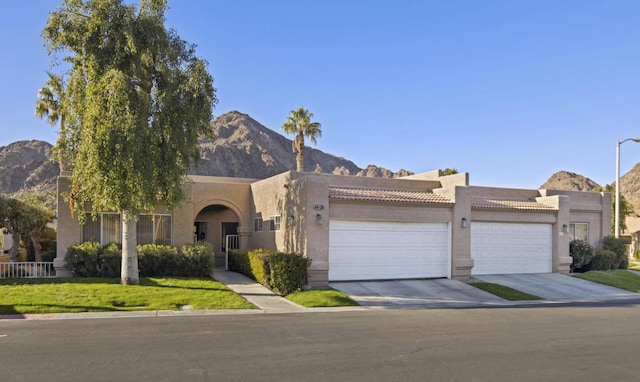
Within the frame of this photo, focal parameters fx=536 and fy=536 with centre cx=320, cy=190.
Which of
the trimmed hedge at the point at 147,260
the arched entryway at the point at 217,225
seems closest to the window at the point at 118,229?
the trimmed hedge at the point at 147,260

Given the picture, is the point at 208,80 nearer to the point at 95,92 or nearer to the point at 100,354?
the point at 95,92

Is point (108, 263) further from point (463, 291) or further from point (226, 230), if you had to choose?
point (463, 291)

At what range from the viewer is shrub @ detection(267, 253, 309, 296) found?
17.3m

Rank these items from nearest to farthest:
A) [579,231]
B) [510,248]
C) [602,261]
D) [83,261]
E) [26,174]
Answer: [83,261] → [510,248] → [602,261] → [579,231] → [26,174]

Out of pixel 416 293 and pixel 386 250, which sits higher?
pixel 386 250

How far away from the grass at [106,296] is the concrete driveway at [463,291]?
4266 millimetres

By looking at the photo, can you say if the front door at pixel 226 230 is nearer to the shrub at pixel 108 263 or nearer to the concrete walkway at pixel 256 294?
the concrete walkway at pixel 256 294

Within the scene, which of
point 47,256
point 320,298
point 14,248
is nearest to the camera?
point 320,298

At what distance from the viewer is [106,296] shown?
1513cm

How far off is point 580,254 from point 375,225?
11780 millimetres

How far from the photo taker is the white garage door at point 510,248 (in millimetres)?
22625

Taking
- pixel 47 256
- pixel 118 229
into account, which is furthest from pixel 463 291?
pixel 47 256

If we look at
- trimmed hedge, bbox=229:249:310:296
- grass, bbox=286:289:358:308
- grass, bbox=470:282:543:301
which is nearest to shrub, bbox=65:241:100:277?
trimmed hedge, bbox=229:249:310:296

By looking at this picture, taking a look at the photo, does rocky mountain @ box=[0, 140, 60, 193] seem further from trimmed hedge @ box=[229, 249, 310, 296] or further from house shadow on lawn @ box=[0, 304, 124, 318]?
house shadow on lawn @ box=[0, 304, 124, 318]
